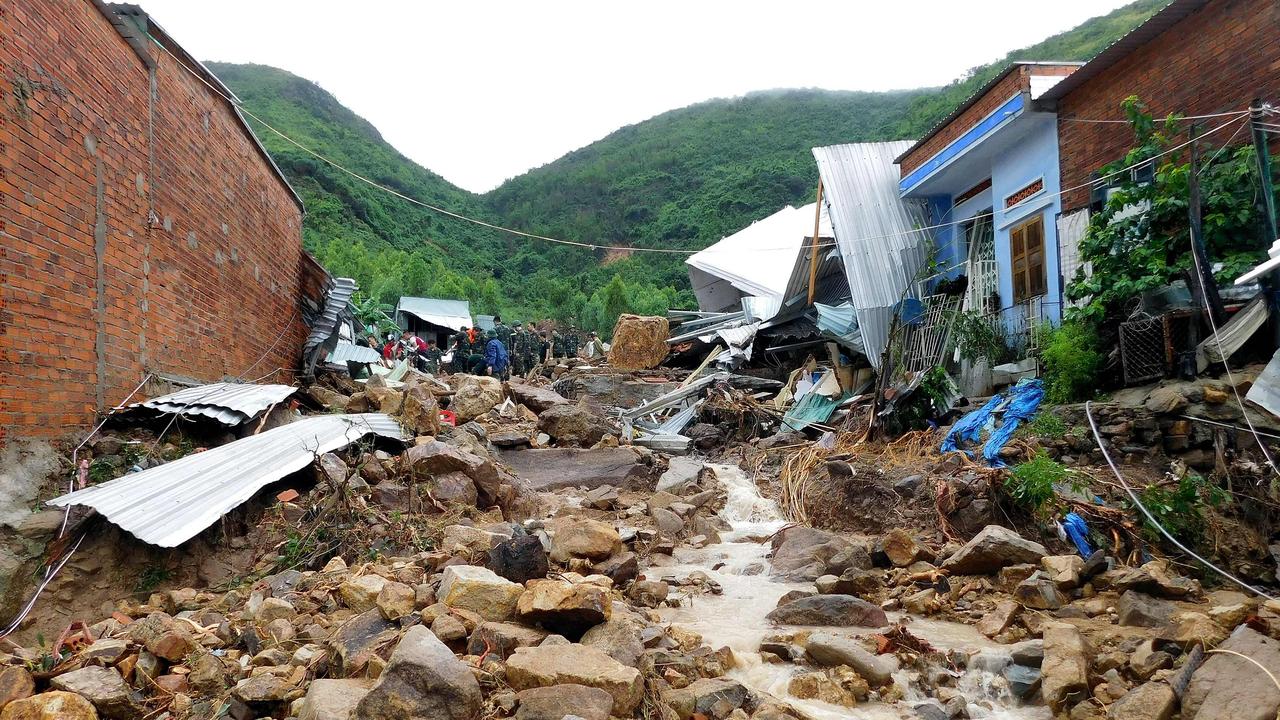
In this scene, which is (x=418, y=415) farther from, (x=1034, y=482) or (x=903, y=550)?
(x=1034, y=482)

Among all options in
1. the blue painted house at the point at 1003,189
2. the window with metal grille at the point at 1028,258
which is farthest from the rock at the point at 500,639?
the window with metal grille at the point at 1028,258

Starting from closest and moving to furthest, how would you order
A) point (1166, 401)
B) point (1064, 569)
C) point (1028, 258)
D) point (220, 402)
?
point (1064, 569) < point (220, 402) < point (1166, 401) < point (1028, 258)

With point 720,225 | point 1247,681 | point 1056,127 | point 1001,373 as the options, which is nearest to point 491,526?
point 1247,681

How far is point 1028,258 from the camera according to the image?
1050 cm

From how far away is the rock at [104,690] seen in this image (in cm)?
364

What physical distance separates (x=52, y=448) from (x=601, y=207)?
198 feet

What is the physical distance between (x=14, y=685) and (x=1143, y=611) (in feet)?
21.0

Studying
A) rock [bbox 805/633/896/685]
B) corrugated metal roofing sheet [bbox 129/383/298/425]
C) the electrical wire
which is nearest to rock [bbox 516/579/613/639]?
rock [bbox 805/633/896/685]

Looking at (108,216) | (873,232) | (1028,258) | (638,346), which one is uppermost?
(873,232)

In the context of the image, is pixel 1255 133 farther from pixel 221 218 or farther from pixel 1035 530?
pixel 221 218

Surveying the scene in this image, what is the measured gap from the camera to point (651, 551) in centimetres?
734

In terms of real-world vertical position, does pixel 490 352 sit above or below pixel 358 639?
above

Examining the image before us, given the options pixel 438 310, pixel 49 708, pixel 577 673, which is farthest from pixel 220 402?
pixel 438 310

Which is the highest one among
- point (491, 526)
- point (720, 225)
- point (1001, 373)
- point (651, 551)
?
point (720, 225)
